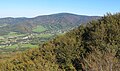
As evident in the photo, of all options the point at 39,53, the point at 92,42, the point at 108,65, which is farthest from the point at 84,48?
the point at 108,65

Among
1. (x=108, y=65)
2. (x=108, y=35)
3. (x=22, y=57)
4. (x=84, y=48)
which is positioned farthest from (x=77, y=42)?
(x=108, y=65)

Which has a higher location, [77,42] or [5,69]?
[77,42]

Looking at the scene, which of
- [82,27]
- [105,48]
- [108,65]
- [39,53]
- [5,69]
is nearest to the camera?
[108,65]

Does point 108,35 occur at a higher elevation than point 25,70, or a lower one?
higher

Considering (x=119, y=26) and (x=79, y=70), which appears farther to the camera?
(x=119, y=26)

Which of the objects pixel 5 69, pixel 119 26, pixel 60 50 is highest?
pixel 119 26

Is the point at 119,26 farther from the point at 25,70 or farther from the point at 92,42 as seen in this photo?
the point at 25,70

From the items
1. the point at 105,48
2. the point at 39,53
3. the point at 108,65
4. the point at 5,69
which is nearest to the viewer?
the point at 108,65

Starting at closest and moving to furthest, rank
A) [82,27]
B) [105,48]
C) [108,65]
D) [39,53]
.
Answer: [108,65] < [105,48] < [39,53] < [82,27]

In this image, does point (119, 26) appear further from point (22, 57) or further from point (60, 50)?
point (22, 57)
